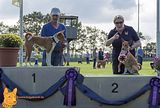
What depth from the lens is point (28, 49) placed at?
7.88 m

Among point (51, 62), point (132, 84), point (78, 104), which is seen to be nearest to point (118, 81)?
point (132, 84)

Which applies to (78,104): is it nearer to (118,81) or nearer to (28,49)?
A: (118,81)

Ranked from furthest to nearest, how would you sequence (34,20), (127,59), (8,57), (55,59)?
(34,20), (55,59), (8,57), (127,59)

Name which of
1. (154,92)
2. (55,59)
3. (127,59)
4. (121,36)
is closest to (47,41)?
(55,59)

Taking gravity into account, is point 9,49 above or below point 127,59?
above

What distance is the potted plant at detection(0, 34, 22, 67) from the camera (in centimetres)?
727

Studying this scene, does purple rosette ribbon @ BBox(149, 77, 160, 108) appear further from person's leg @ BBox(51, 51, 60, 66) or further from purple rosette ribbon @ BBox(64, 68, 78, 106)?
person's leg @ BBox(51, 51, 60, 66)

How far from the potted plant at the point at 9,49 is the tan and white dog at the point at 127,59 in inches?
68.1

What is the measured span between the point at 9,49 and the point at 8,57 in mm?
145

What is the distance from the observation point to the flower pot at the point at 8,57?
23.8ft

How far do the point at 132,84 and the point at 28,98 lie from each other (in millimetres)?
1567

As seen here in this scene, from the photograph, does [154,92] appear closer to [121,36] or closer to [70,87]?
[70,87]

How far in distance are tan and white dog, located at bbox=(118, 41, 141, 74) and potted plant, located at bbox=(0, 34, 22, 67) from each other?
1.73 meters

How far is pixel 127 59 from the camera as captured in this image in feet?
23.4
